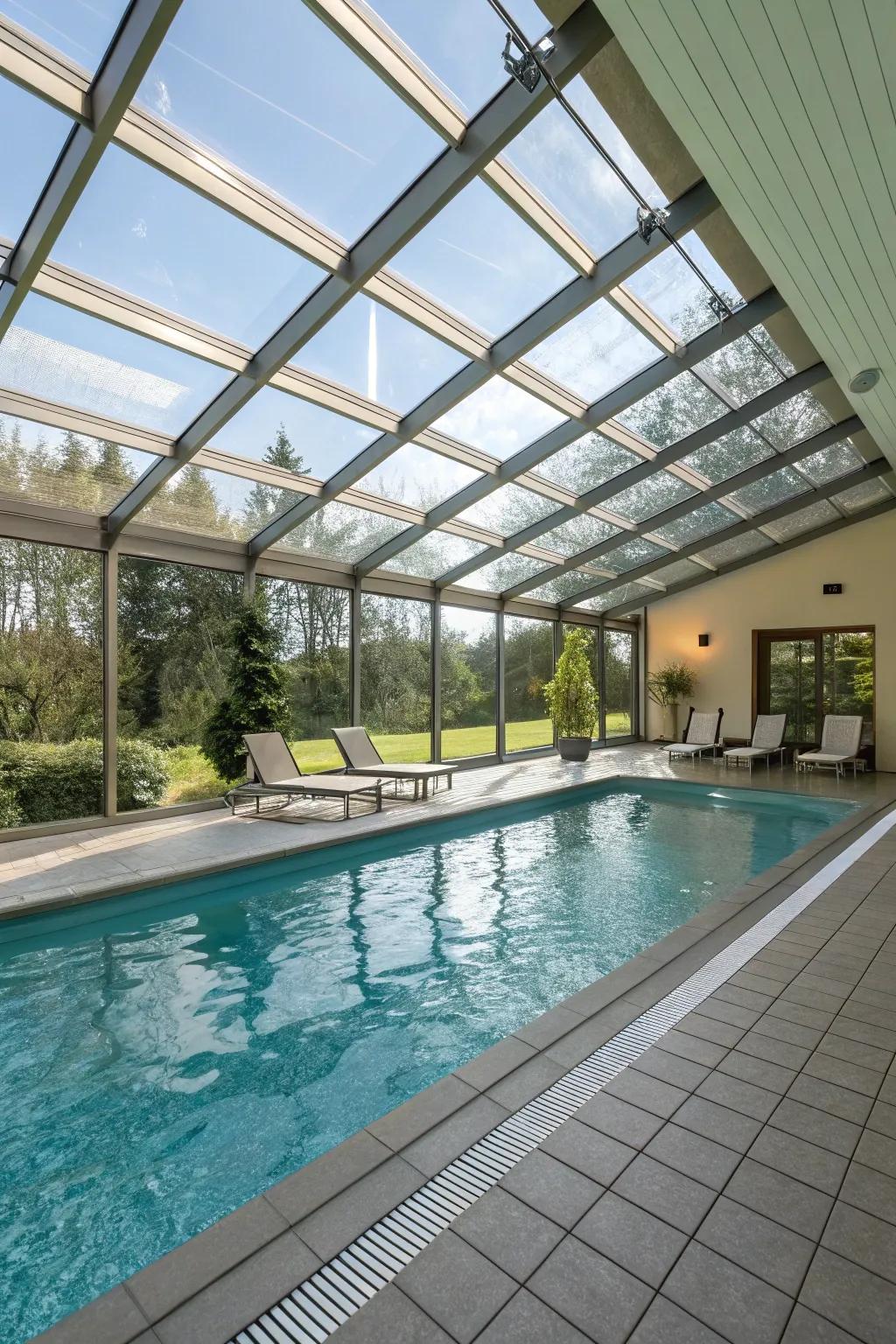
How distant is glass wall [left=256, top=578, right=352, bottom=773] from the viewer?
8.76m

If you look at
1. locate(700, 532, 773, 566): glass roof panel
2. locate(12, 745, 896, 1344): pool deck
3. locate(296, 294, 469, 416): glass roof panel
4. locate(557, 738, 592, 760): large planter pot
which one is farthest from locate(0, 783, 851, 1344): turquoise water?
locate(700, 532, 773, 566): glass roof panel

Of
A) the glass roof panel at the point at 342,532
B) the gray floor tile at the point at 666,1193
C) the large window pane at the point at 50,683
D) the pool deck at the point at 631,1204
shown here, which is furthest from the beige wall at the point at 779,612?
the gray floor tile at the point at 666,1193

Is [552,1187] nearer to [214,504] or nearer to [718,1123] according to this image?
[718,1123]

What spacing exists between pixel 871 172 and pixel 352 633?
22.9 ft

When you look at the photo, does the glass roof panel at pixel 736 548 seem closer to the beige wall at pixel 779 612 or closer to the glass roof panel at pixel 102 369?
the beige wall at pixel 779 612

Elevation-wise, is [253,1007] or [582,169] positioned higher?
[582,169]

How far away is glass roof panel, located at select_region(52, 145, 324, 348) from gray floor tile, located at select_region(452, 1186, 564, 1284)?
4.87m

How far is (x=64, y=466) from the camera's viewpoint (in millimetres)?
5965

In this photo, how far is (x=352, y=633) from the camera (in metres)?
9.45

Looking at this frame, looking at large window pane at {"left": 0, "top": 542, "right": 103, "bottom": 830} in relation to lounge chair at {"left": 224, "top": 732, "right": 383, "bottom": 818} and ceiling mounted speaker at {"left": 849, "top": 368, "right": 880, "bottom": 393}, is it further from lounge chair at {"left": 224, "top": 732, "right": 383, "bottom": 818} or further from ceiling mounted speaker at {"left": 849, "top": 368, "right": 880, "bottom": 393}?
ceiling mounted speaker at {"left": 849, "top": 368, "right": 880, "bottom": 393}

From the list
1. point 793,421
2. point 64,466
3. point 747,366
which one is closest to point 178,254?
point 64,466

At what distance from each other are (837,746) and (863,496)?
4.06 m

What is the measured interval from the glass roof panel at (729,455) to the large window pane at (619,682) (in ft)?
19.0

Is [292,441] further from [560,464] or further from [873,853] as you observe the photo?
[873,853]
